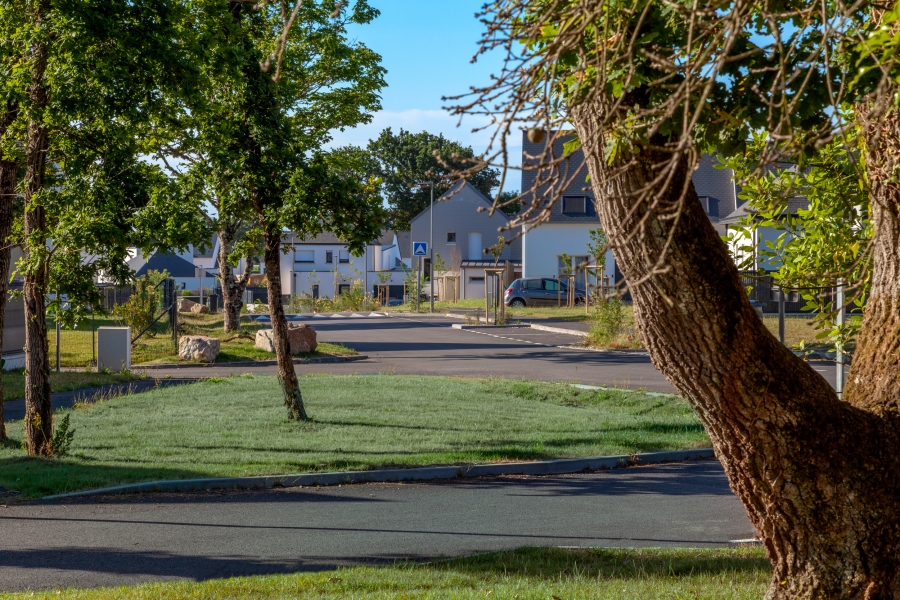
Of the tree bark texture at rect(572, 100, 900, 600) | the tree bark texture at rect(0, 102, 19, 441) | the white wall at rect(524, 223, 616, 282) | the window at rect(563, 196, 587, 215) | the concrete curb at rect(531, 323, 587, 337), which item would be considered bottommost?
the concrete curb at rect(531, 323, 587, 337)

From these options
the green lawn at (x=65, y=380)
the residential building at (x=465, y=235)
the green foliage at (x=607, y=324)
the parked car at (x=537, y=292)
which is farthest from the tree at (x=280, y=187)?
the residential building at (x=465, y=235)

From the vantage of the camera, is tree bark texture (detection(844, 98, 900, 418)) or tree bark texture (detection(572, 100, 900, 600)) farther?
tree bark texture (detection(844, 98, 900, 418))

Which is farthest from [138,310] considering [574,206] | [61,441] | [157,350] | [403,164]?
[403,164]

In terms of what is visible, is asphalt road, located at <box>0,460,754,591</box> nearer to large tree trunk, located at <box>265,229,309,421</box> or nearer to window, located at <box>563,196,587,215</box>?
large tree trunk, located at <box>265,229,309,421</box>

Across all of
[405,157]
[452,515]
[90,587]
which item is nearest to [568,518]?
[452,515]

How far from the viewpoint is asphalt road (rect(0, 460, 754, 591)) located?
7320 mm

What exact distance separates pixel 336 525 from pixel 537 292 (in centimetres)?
4473

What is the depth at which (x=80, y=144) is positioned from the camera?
36.0 feet

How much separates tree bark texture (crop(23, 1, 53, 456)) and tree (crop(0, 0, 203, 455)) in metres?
0.01

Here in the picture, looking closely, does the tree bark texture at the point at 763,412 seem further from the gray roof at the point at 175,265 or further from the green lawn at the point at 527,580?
the gray roof at the point at 175,265

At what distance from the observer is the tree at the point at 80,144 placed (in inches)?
404

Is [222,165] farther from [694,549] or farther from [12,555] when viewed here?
[694,549]

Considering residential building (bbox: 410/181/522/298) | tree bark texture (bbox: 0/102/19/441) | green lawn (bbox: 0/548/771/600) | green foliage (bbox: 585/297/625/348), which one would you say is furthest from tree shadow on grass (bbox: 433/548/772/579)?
residential building (bbox: 410/181/522/298)

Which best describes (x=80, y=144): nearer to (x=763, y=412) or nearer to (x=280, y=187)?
(x=280, y=187)
